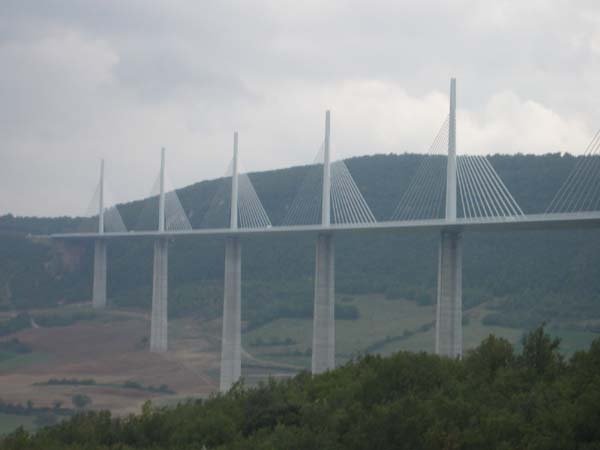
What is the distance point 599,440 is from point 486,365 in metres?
7.87

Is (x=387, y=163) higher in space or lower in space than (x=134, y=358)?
higher

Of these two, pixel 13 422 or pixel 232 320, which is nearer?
pixel 13 422

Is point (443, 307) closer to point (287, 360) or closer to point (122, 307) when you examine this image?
point (287, 360)

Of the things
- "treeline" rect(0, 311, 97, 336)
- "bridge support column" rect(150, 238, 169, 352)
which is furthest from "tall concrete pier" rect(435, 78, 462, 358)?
"treeline" rect(0, 311, 97, 336)

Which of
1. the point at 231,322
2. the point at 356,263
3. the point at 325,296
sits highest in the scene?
the point at 356,263

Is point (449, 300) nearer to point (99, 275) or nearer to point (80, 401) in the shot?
point (80, 401)

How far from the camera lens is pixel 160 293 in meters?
63.5

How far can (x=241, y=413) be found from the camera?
21.3 m

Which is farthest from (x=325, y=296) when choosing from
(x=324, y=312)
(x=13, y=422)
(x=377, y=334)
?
(x=377, y=334)

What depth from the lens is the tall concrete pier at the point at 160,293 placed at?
6212 centimetres

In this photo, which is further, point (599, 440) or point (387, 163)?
point (387, 163)

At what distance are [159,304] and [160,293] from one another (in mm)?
734

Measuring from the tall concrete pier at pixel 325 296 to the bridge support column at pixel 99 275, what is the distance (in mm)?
38424

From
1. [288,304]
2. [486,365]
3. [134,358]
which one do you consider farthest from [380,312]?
[486,365]
